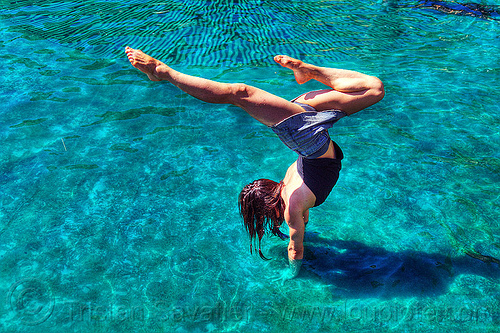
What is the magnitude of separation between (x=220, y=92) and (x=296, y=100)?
2.45 ft

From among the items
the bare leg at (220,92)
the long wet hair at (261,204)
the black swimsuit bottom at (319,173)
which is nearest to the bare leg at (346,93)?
the bare leg at (220,92)

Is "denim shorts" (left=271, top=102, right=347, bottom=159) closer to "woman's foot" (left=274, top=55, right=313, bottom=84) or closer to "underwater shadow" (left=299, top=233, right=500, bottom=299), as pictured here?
"woman's foot" (left=274, top=55, right=313, bottom=84)

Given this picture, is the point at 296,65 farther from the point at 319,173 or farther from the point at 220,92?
the point at 319,173

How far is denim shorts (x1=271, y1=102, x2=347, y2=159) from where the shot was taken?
3.18 meters

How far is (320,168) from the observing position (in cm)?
353

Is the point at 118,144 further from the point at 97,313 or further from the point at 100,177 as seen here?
the point at 97,313

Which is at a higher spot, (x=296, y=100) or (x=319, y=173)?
(x=296, y=100)

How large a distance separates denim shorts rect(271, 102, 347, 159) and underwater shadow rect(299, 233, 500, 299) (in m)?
1.40

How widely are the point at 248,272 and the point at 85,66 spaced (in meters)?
5.61

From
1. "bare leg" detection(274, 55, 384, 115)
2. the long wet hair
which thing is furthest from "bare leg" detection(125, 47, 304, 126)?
the long wet hair

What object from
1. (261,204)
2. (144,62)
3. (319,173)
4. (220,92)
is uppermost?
(144,62)

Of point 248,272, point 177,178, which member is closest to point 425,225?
point 248,272

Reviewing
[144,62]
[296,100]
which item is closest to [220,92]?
[144,62]

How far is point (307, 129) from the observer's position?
323cm
